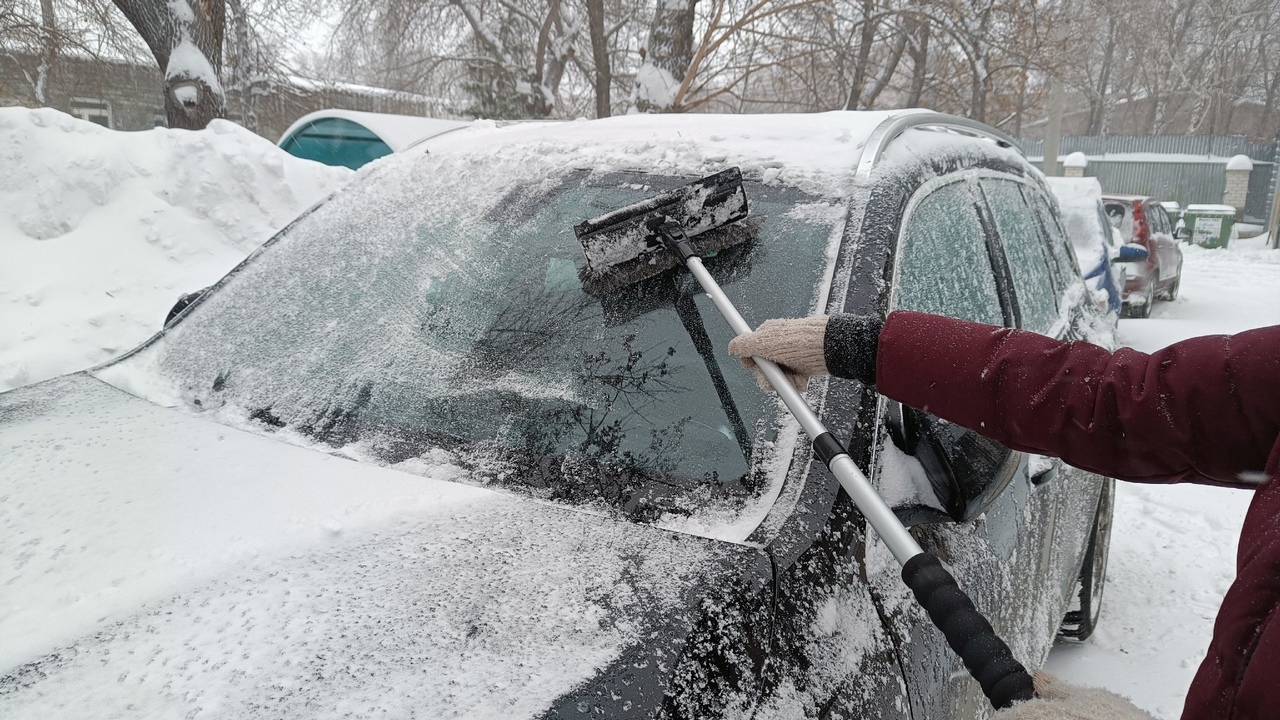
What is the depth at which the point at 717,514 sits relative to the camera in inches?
49.3

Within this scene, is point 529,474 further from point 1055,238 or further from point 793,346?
point 1055,238

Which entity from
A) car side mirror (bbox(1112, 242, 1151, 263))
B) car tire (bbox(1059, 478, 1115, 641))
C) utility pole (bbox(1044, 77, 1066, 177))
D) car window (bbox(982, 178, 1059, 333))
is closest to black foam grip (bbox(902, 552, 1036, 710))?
car window (bbox(982, 178, 1059, 333))

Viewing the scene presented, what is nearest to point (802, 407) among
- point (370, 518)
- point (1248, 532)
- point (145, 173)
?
point (1248, 532)

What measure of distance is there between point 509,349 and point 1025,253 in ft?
5.84

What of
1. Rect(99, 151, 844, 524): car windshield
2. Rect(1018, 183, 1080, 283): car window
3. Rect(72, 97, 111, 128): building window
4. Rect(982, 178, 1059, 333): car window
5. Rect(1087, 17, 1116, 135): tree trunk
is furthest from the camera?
Rect(1087, 17, 1116, 135): tree trunk

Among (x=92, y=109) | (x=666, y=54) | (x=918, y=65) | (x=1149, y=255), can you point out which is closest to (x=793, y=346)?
(x=666, y=54)

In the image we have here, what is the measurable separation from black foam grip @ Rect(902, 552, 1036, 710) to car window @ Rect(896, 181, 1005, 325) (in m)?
0.61

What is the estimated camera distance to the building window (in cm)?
2772

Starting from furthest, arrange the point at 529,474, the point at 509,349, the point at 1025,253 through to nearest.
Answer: the point at 1025,253 < the point at 509,349 < the point at 529,474

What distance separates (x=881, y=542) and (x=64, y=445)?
1.60m

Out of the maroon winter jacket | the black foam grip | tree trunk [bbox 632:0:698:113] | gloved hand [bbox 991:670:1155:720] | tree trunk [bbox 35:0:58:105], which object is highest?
tree trunk [bbox 35:0:58:105]

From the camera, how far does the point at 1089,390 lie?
116 centimetres

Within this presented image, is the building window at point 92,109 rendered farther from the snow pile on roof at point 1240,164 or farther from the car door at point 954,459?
the snow pile on roof at point 1240,164

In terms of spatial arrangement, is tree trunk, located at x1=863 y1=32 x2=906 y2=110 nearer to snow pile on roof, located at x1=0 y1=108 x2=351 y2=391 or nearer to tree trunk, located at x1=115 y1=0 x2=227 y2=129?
snow pile on roof, located at x1=0 y1=108 x2=351 y2=391
